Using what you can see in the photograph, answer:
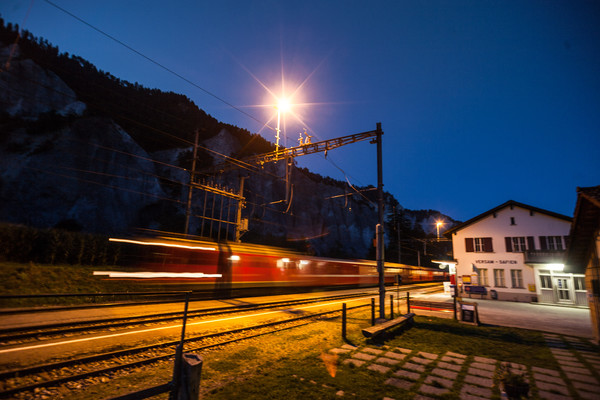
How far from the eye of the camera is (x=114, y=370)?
5.02 meters

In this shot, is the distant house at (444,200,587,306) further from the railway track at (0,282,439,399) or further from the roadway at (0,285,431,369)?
the roadway at (0,285,431,369)

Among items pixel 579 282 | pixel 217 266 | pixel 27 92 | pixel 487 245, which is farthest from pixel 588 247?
pixel 27 92

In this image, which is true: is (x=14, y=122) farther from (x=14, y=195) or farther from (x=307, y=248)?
(x=307, y=248)

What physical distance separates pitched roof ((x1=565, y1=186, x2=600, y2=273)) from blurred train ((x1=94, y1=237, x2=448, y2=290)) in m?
6.31

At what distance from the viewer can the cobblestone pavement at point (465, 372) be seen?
4.31 meters

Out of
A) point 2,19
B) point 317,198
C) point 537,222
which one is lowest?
point 537,222

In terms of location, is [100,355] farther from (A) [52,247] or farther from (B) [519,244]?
(B) [519,244]

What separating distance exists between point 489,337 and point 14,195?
3833 centimetres

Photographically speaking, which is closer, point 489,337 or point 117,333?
point 117,333

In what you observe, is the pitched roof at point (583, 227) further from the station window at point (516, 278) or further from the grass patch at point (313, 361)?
the station window at point (516, 278)

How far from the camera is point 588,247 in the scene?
833 cm

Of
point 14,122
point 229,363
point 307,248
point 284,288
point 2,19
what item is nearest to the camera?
point 229,363

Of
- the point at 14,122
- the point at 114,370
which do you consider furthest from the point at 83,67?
the point at 114,370

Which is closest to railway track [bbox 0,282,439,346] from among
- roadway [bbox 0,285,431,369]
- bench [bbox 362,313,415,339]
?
roadway [bbox 0,285,431,369]
